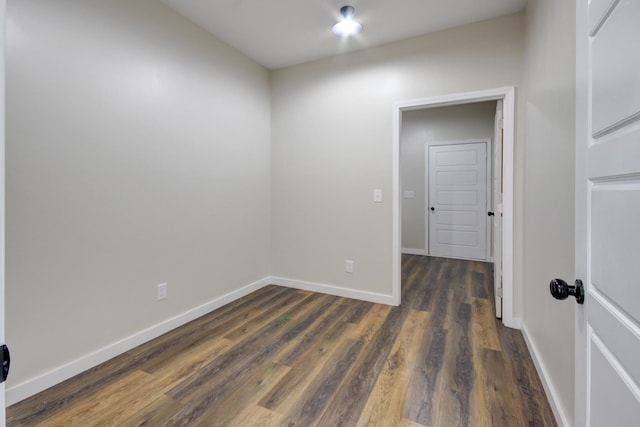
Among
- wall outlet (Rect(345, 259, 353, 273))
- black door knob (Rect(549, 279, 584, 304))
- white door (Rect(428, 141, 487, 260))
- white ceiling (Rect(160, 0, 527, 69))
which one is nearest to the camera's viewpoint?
black door knob (Rect(549, 279, 584, 304))

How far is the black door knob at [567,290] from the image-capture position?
0.82m

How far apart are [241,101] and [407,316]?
276 cm

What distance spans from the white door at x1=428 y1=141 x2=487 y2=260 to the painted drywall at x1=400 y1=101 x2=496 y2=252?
0.14m

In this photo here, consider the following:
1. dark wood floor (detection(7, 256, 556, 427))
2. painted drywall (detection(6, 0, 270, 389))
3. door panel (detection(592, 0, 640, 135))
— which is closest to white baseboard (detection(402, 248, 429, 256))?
dark wood floor (detection(7, 256, 556, 427))

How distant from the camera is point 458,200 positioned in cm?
516

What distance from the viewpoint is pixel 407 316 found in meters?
2.74

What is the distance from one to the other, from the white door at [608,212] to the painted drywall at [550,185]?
671 mm

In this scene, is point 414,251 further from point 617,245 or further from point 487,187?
point 617,245

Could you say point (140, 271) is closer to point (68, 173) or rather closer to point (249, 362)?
point (68, 173)

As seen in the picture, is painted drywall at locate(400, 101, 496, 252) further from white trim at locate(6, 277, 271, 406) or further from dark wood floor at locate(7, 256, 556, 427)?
white trim at locate(6, 277, 271, 406)

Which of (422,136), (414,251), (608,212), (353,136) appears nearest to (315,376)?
(608,212)

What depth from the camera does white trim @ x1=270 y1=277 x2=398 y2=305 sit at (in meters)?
3.06

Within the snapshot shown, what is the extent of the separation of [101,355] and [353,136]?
2.81 m

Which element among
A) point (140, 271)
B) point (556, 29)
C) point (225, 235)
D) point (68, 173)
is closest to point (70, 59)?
point (68, 173)
